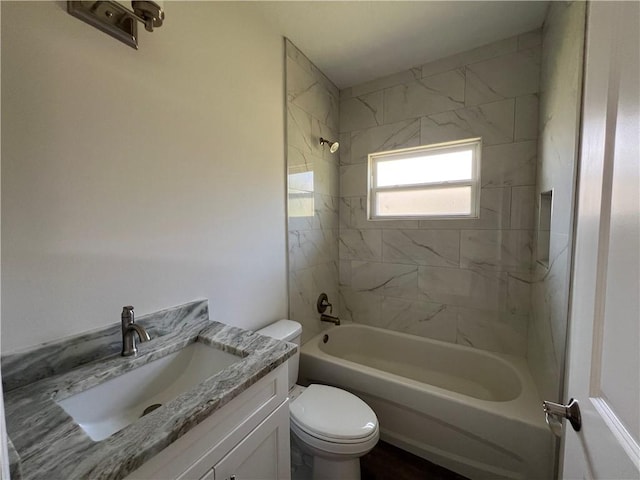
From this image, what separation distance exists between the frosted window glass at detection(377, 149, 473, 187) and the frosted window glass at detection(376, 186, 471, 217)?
91 millimetres

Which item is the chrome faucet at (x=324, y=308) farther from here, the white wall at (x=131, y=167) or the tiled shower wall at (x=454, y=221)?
the white wall at (x=131, y=167)

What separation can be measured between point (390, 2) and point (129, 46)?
54.5 inches

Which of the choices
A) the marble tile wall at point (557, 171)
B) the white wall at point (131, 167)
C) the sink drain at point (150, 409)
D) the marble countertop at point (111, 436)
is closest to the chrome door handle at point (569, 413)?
the marble tile wall at point (557, 171)

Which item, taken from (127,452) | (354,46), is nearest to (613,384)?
(127,452)

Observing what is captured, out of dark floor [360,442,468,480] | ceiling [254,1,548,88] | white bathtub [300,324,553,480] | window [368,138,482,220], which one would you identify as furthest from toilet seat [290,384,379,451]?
ceiling [254,1,548,88]

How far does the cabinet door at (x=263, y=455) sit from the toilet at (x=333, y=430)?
8.8 inches

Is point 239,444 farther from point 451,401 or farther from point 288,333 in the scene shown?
point 451,401

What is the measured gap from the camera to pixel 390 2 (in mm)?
1453

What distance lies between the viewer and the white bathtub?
50.3 inches

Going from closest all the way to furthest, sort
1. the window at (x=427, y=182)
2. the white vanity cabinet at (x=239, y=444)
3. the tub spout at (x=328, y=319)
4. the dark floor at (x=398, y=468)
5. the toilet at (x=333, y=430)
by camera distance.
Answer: the white vanity cabinet at (x=239, y=444), the toilet at (x=333, y=430), the dark floor at (x=398, y=468), the window at (x=427, y=182), the tub spout at (x=328, y=319)

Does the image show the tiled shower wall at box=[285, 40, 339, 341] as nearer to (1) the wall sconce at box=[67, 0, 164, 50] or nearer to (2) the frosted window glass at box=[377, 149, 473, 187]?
(2) the frosted window glass at box=[377, 149, 473, 187]

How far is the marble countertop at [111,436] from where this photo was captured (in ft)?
1.68

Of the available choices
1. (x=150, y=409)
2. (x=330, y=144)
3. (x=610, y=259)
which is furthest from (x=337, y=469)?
(x=330, y=144)

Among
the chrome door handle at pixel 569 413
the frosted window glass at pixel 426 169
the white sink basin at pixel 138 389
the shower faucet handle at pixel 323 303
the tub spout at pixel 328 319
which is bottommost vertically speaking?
the tub spout at pixel 328 319
